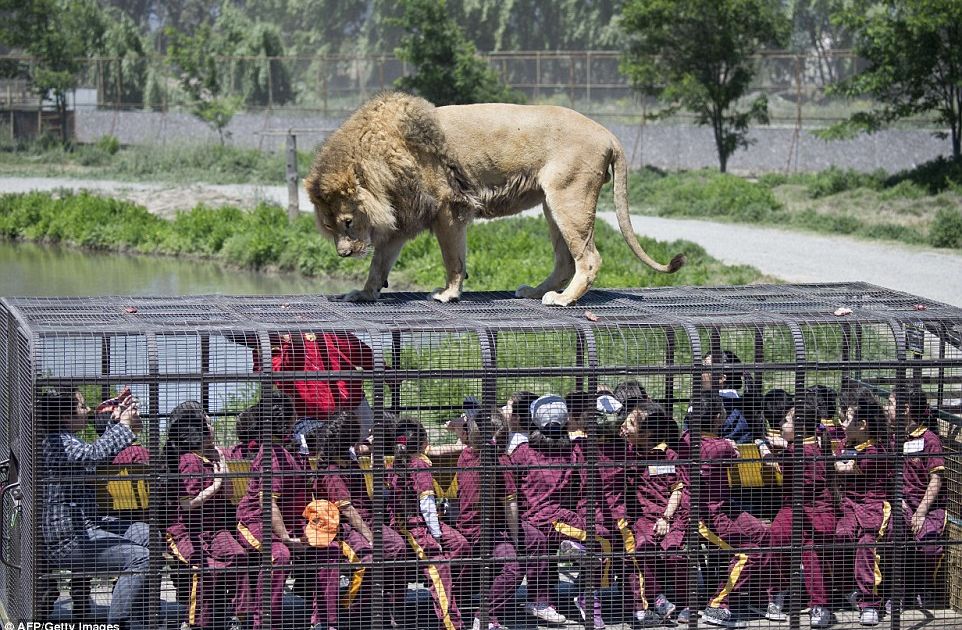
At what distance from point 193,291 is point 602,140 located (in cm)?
1135

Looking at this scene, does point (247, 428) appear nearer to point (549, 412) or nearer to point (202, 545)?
point (202, 545)

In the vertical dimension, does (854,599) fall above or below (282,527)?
below

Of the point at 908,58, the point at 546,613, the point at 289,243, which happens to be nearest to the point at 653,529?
the point at 546,613

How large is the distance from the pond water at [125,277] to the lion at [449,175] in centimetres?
1007

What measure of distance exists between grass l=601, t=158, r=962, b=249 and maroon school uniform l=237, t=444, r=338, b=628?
1734cm

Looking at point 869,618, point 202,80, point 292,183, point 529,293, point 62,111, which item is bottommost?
point 869,618

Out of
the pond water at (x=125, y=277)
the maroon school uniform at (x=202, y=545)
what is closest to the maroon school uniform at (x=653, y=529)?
the maroon school uniform at (x=202, y=545)

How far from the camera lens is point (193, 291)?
1862 cm

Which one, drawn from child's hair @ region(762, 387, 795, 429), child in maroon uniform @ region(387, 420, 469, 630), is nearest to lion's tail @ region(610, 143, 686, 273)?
child's hair @ region(762, 387, 795, 429)

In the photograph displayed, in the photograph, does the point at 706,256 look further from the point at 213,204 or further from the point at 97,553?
the point at 97,553

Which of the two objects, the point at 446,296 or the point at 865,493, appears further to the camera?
the point at 446,296

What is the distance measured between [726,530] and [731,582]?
10.4 inches

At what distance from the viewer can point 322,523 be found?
6.51 meters

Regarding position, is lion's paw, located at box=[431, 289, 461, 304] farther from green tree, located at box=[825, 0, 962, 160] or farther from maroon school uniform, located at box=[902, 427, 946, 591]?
green tree, located at box=[825, 0, 962, 160]
